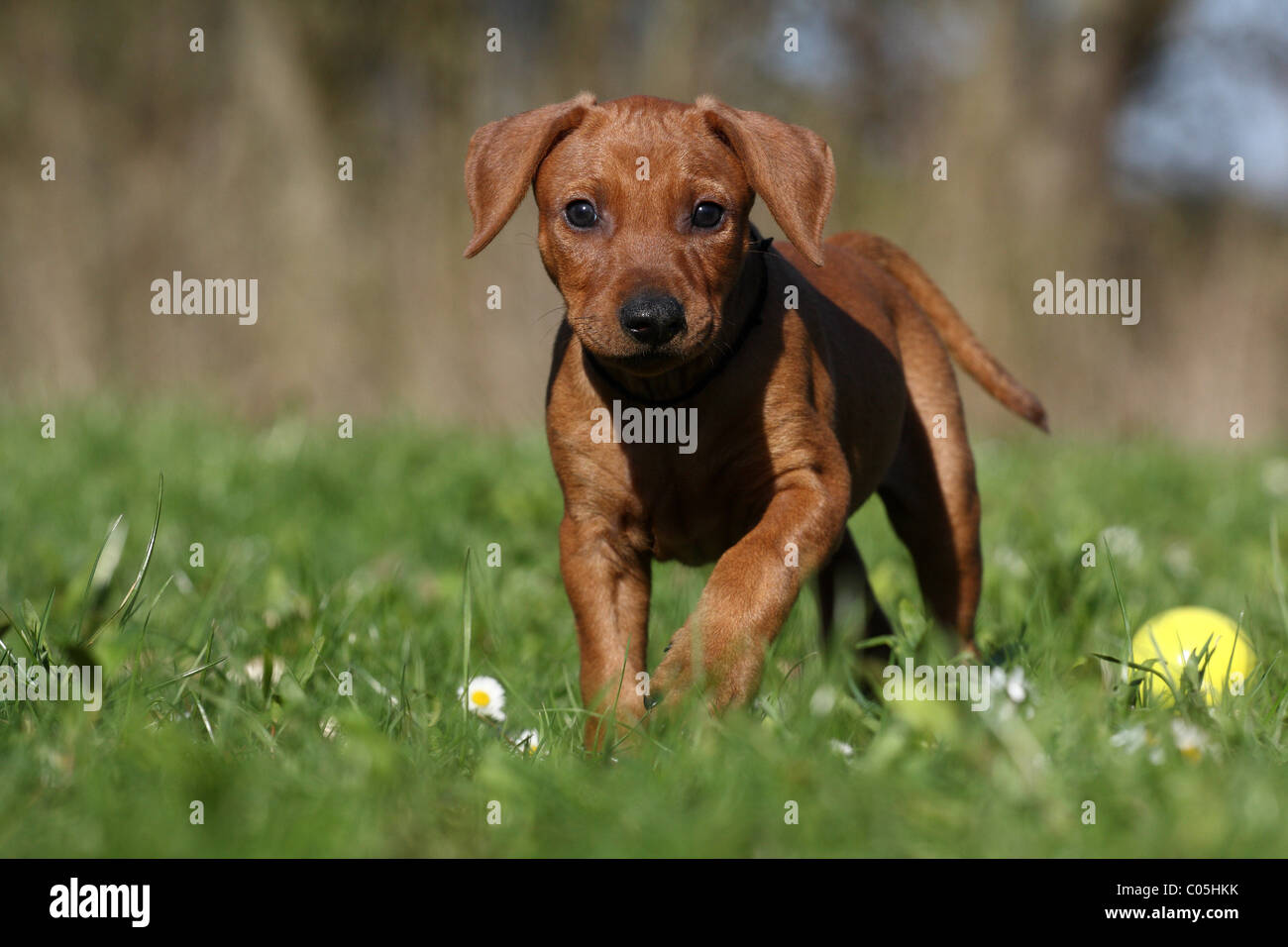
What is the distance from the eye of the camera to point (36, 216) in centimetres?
1203

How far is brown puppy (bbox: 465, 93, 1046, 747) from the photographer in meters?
2.91

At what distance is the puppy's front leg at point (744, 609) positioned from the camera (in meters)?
2.78

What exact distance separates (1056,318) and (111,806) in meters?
10.6

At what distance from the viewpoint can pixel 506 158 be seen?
3312 millimetres

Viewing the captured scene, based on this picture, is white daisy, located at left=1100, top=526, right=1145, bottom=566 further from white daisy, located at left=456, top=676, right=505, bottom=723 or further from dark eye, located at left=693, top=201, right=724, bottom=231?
white daisy, located at left=456, top=676, right=505, bottom=723

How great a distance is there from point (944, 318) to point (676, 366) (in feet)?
6.62

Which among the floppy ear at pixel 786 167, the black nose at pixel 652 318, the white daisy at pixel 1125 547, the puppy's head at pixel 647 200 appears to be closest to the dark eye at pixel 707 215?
the puppy's head at pixel 647 200

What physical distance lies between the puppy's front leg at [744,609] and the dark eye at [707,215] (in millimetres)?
690

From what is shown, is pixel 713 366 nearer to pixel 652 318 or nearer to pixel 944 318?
pixel 652 318

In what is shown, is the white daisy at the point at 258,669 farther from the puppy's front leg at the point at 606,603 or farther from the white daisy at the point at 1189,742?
the white daisy at the point at 1189,742

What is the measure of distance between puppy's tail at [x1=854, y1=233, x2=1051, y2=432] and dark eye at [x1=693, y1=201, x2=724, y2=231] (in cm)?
153

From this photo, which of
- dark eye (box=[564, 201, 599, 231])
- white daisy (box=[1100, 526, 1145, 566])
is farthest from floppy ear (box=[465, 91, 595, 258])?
white daisy (box=[1100, 526, 1145, 566])
